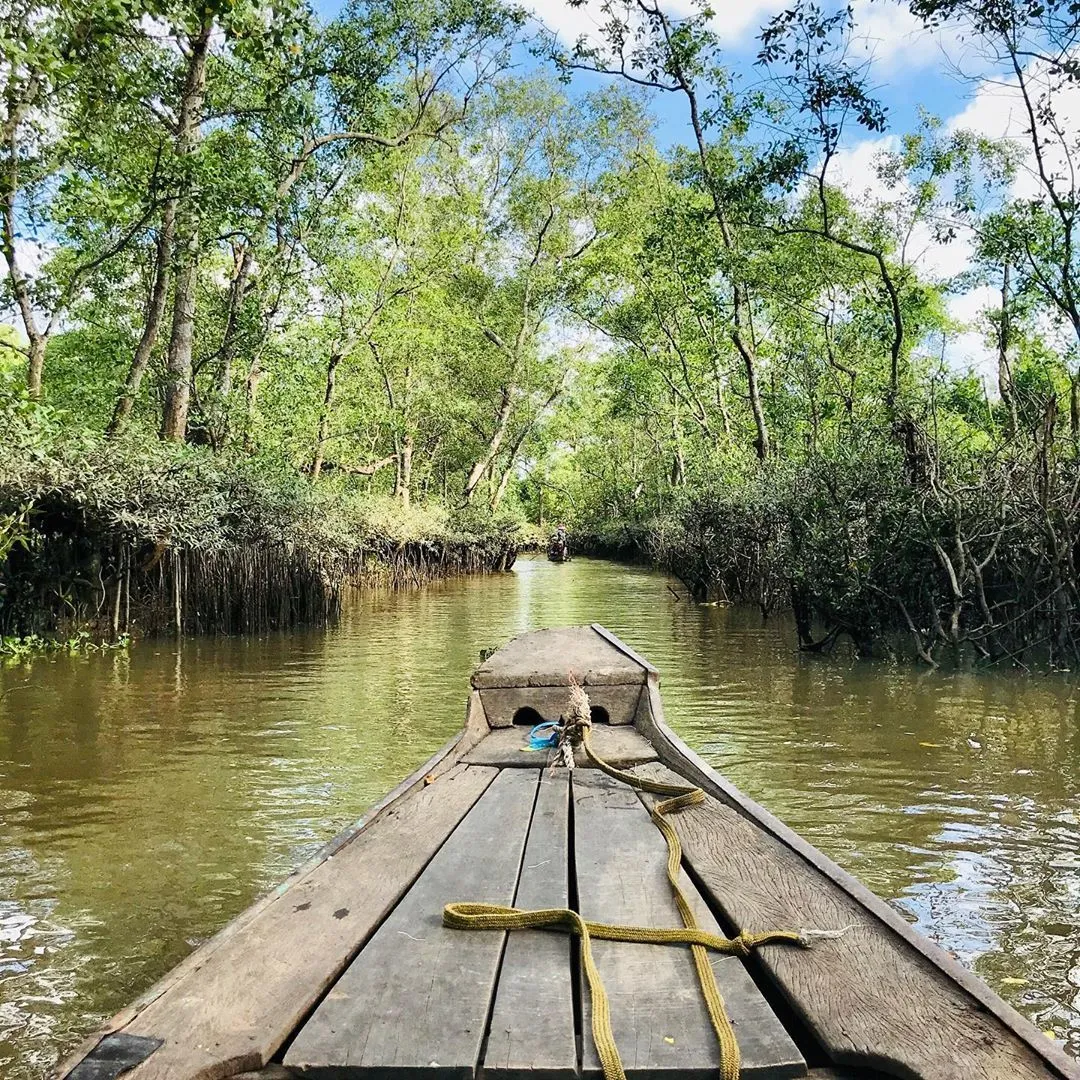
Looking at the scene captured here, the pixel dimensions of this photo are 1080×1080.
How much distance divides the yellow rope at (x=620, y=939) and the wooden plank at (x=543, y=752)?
6.05 feet

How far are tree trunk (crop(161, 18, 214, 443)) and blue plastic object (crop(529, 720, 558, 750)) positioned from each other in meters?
9.00

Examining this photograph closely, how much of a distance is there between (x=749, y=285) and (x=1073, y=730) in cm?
1336

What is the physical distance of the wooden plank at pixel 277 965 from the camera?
5.87 feet

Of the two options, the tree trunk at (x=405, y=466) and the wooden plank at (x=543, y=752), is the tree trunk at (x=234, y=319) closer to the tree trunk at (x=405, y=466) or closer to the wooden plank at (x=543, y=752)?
the tree trunk at (x=405, y=466)

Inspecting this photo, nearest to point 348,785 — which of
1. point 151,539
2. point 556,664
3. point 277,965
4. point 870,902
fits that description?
point 556,664

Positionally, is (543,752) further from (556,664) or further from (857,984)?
(857,984)

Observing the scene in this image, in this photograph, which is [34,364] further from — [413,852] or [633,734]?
[413,852]

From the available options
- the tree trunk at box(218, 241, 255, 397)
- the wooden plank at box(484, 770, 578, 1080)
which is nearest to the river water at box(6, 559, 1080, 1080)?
the wooden plank at box(484, 770, 578, 1080)

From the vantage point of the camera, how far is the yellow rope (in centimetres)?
178

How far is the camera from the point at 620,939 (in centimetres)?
232

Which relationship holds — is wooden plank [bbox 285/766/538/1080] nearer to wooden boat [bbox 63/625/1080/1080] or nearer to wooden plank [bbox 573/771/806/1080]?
wooden boat [bbox 63/625/1080/1080]

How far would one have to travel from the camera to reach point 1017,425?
9.82m

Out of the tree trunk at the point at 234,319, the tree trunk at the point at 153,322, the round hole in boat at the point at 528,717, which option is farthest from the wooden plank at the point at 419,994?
the tree trunk at the point at 234,319

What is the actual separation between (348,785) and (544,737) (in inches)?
67.4
